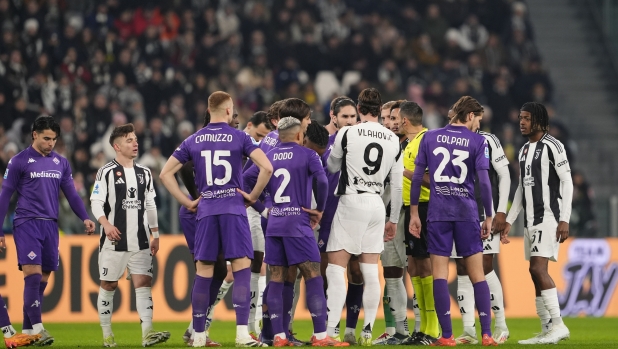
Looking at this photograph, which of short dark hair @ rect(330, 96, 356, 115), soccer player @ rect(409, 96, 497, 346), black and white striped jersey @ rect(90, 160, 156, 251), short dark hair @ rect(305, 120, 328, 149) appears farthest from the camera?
black and white striped jersey @ rect(90, 160, 156, 251)

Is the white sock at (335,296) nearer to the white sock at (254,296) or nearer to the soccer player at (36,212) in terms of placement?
the white sock at (254,296)

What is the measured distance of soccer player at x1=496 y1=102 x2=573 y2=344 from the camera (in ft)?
37.0

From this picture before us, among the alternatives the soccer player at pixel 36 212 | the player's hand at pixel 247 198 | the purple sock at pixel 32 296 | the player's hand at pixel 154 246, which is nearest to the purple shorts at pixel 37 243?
the soccer player at pixel 36 212

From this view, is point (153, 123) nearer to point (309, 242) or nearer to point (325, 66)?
point (325, 66)

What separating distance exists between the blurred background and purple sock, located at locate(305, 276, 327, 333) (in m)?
7.65

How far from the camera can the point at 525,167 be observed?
11594 mm

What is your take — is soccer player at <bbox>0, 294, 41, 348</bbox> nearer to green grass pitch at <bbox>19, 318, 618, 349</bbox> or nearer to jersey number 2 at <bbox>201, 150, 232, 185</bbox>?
green grass pitch at <bbox>19, 318, 618, 349</bbox>

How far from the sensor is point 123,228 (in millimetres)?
11391

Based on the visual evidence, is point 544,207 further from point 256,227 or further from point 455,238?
point 256,227

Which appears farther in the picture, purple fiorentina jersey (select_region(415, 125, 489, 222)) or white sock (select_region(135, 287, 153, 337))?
white sock (select_region(135, 287, 153, 337))

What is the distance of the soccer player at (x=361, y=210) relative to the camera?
10.6 m

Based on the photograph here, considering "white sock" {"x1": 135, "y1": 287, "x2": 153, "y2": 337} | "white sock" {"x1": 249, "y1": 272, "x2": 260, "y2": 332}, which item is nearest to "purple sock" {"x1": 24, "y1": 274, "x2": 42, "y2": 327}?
"white sock" {"x1": 135, "y1": 287, "x2": 153, "y2": 337}

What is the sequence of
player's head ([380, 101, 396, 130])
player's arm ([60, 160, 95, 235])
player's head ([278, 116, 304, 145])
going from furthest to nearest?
1. player's head ([380, 101, 396, 130])
2. player's arm ([60, 160, 95, 235])
3. player's head ([278, 116, 304, 145])

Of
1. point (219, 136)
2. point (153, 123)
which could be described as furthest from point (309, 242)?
point (153, 123)
